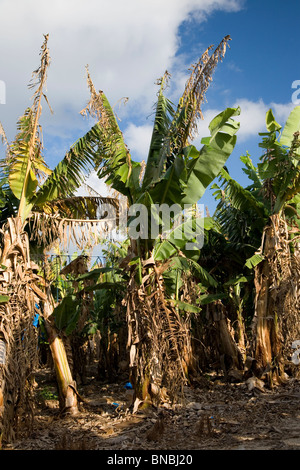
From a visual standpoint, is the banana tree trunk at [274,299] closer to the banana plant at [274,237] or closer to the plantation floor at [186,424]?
the banana plant at [274,237]

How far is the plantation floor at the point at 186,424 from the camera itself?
6.19m

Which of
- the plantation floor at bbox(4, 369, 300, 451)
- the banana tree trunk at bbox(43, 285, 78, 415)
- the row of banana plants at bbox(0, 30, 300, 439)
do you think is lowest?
the plantation floor at bbox(4, 369, 300, 451)

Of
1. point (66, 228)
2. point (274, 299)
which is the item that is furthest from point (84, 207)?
point (274, 299)

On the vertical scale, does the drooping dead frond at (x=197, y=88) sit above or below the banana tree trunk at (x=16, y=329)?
above

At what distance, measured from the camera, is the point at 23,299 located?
22.3 feet

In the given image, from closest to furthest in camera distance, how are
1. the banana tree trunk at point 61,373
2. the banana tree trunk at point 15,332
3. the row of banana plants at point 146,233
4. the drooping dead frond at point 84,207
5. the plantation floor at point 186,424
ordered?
the plantation floor at point 186,424, the banana tree trunk at point 15,332, the row of banana plants at point 146,233, the banana tree trunk at point 61,373, the drooping dead frond at point 84,207

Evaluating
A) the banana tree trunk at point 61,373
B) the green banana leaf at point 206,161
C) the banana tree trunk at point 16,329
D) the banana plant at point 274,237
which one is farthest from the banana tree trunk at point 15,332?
the banana plant at point 274,237

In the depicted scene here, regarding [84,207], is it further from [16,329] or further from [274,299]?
[274,299]

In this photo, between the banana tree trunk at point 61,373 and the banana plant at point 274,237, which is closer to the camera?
the banana tree trunk at point 61,373

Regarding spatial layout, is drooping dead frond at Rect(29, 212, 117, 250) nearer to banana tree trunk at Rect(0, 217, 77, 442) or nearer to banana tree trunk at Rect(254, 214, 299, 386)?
banana tree trunk at Rect(0, 217, 77, 442)

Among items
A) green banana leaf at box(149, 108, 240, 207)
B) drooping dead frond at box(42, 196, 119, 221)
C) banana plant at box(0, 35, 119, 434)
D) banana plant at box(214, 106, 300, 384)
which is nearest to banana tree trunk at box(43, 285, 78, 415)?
banana plant at box(0, 35, 119, 434)

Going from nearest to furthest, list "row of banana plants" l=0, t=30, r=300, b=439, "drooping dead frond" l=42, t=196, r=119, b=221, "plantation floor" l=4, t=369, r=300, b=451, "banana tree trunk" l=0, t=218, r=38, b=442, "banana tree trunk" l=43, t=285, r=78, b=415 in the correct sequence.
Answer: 1. "plantation floor" l=4, t=369, r=300, b=451
2. "banana tree trunk" l=0, t=218, r=38, b=442
3. "row of banana plants" l=0, t=30, r=300, b=439
4. "banana tree trunk" l=43, t=285, r=78, b=415
5. "drooping dead frond" l=42, t=196, r=119, b=221

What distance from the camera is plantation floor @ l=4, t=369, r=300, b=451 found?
619 centimetres

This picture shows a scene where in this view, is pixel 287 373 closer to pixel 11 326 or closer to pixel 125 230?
pixel 125 230
